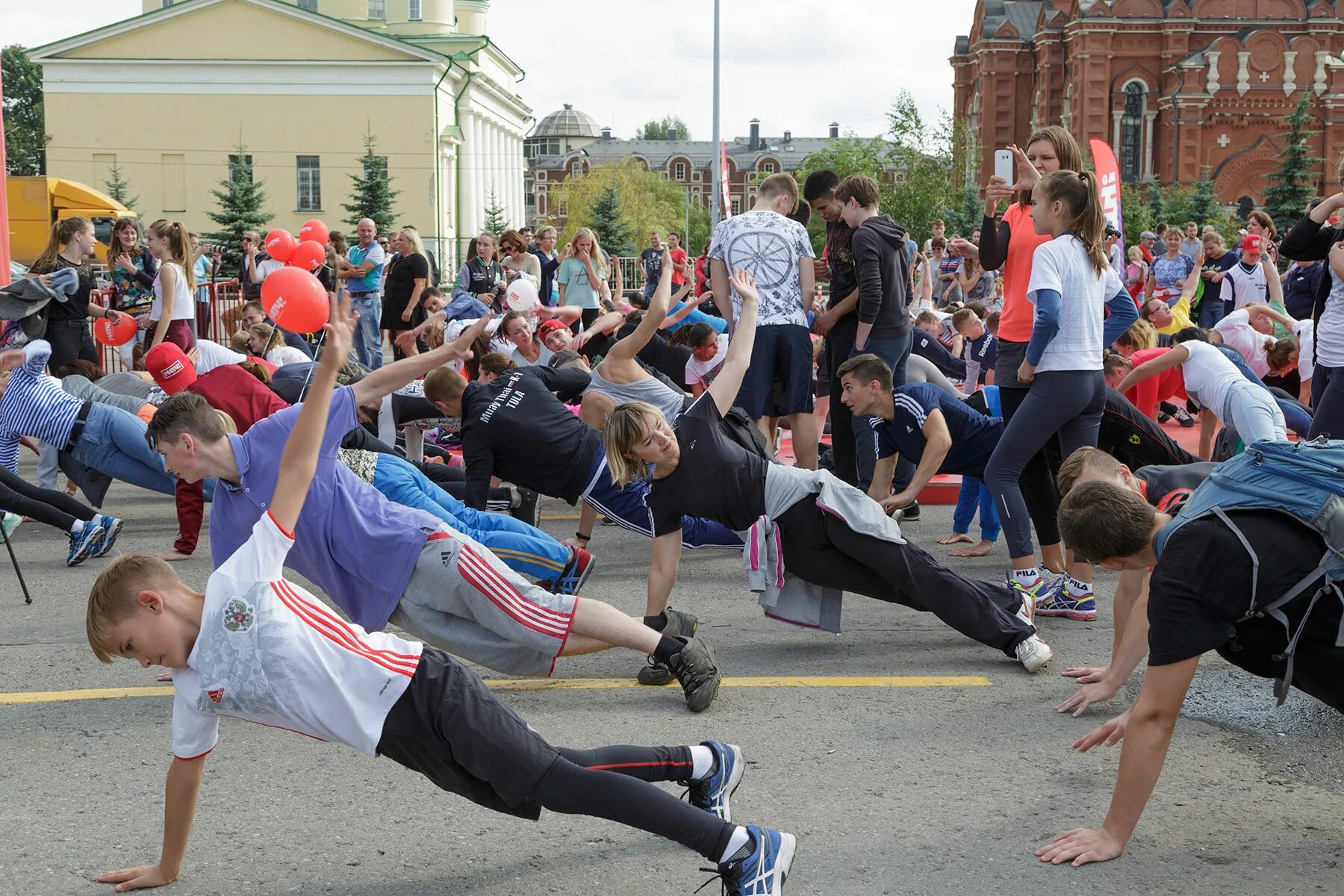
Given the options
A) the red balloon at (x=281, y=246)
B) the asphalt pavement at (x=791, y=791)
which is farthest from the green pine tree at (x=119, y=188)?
the asphalt pavement at (x=791, y=791)

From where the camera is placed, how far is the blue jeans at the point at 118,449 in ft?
27.4

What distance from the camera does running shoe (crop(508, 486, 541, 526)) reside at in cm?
803

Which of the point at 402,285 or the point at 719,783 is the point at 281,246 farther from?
the point at 719,783

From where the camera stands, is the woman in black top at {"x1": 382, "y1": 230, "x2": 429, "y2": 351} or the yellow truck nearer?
the woman in black top at {"x1": 382, "y1": 230, "x2": 429, "y2": 351}

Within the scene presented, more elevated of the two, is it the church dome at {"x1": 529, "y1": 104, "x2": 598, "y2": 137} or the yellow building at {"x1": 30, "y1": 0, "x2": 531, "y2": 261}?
the church dome at {"x1": 529, "y1": 104, "x2": 598, "y2": 137}

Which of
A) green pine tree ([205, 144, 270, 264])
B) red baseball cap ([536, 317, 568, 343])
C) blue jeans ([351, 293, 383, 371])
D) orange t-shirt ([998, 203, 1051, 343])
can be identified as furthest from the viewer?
green pine tree ([205, 144, 270, 264])

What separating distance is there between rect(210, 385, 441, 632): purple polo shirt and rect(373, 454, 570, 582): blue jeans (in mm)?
1114

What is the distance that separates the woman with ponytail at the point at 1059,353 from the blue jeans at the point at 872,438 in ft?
6.93

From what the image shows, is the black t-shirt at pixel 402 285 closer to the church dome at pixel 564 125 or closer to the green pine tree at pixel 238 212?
the green pine tree at pixel 238 212

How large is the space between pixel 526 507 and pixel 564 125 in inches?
5211

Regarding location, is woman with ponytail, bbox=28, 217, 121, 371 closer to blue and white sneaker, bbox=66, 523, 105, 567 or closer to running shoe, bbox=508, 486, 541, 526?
blue and white sneaker, bbox=66, 523, 105, 567

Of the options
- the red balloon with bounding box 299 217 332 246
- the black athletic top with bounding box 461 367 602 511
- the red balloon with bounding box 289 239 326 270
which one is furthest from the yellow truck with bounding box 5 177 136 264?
the black athletic top with bounding box 461 367 602 511

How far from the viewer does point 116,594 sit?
3.22m

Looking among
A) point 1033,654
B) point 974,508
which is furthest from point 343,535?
point 974,508
